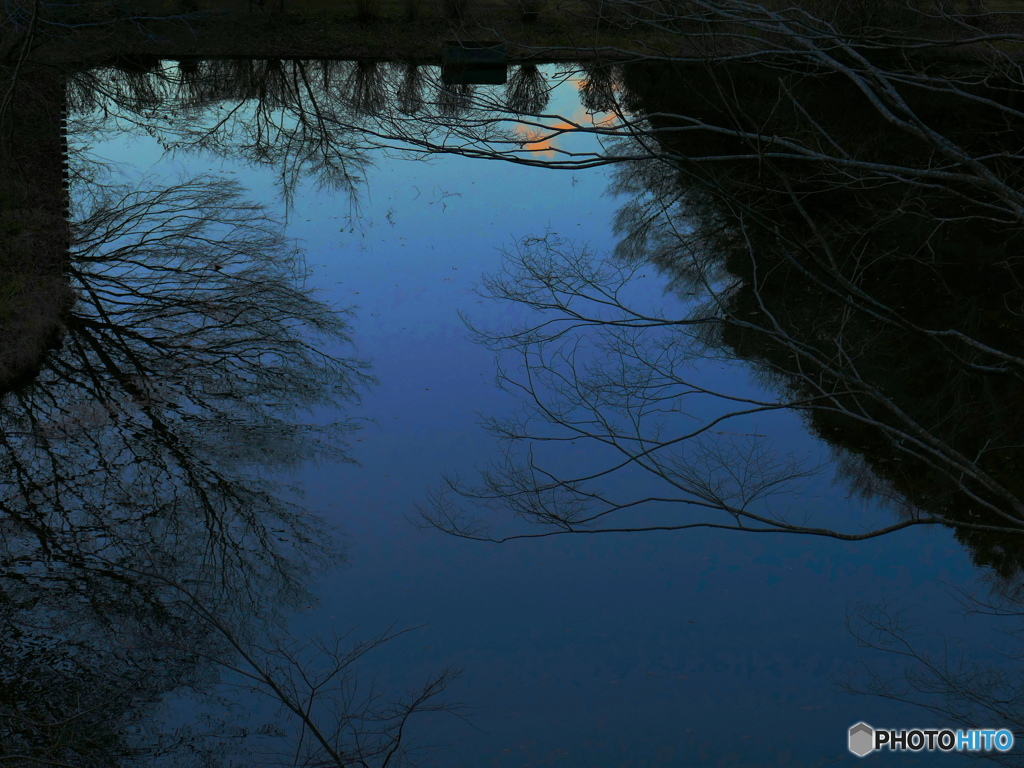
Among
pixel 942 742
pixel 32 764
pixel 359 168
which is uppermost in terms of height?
pixel 359 168

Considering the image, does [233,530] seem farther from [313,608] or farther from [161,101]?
[161,101]

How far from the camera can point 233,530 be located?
27.1ft

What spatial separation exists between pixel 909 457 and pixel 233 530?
19.8 feet

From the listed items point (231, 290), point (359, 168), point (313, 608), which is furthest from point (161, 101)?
point (313, 608)

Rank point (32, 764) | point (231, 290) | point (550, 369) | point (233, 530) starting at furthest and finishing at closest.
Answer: point (231, 290), point (550, 369), point (233, 530), point (32, 764)

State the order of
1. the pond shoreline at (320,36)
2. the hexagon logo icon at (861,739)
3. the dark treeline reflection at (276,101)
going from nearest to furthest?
the hexagon logo icon at (861,739) → the dark treeline reflection at (276,101) → the pond shoreline at (320,36)

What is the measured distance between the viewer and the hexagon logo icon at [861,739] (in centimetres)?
617

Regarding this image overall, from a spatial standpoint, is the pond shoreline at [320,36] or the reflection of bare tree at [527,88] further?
the pond shoreline at [320,36]

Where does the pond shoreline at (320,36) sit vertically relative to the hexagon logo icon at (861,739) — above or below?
above

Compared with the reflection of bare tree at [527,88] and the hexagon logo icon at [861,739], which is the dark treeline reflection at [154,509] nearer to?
the hexagon logo icon at [861,739]

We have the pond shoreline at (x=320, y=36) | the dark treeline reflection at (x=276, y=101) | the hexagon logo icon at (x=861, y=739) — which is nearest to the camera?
the hexagon logo icon at (x=861, y=739)

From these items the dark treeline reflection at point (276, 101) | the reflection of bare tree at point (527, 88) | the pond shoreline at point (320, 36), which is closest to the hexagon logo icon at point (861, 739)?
the dark treeline reflection at point (276, 101)

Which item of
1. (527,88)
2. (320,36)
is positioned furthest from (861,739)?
(320,36)

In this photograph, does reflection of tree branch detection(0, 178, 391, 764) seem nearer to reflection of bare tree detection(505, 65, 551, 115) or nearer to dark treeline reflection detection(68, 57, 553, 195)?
dark treeline reflection detection(68, 57, 553, 195)
